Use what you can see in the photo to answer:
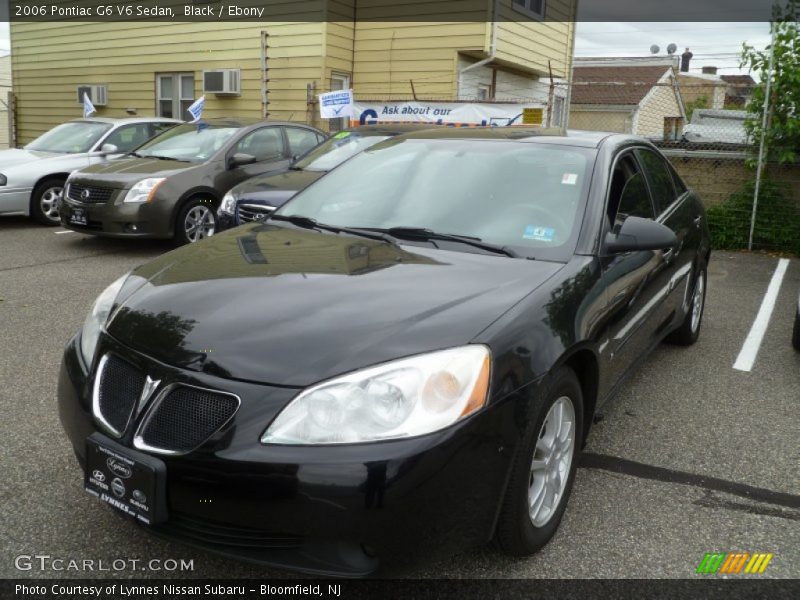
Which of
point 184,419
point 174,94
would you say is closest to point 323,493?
point 184,419

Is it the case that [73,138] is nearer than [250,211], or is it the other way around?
[250,211]

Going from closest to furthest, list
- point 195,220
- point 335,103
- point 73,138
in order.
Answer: point 195,220
point 73,138
point 335,103

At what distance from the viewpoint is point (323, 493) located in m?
2.06

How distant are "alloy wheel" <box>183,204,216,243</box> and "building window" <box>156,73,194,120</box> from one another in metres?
8.53

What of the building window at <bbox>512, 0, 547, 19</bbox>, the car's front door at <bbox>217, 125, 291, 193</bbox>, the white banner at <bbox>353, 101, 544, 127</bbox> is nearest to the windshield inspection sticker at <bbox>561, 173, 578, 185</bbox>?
the car's front door at <bbox>217, 125, 291, 193</bbox>

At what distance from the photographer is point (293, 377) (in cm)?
219

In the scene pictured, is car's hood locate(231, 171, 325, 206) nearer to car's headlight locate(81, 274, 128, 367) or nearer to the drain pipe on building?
car's headlight locate(81, 274, 128, 367)

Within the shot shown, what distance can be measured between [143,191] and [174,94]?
9298 millimetres

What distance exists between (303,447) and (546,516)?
1093 mm

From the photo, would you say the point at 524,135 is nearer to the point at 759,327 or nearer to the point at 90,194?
the point at 759,327

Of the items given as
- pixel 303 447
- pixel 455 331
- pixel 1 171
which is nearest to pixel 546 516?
pixel 455 331

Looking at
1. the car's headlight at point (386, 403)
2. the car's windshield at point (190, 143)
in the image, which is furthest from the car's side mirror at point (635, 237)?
the car's windshield at point (190, 143)
